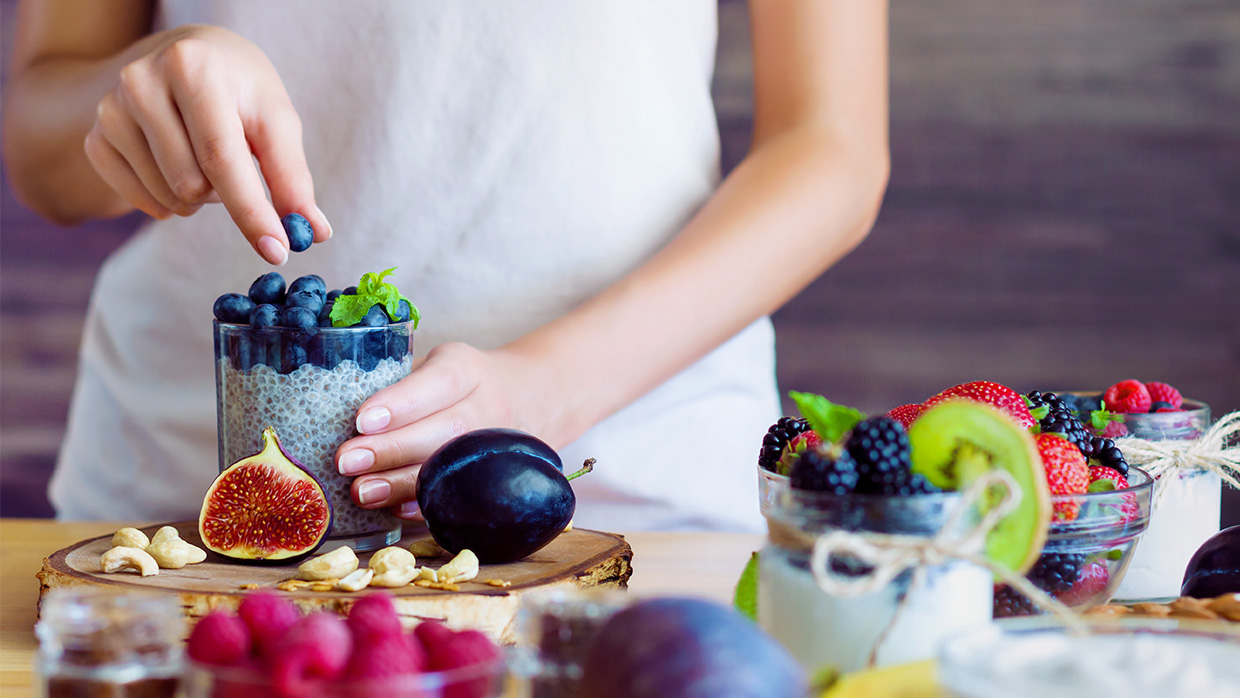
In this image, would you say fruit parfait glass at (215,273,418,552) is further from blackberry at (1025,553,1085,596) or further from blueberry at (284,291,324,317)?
blackberry at (1025,553,1085,596)

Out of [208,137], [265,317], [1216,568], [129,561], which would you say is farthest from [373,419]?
[1216,568]

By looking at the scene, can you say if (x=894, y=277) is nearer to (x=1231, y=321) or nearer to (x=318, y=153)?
(x=1231, y=321)

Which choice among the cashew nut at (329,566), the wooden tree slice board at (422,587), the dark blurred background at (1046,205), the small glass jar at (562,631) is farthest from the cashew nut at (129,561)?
the dark blurred background at (1046,205)

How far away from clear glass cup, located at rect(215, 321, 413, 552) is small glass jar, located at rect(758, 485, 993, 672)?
547 mm

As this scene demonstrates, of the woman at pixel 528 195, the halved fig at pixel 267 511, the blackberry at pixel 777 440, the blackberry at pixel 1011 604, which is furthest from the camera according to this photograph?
the woman at pixel 528 195

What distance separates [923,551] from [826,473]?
0.09 meters

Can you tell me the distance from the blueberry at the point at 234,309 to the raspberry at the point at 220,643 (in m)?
0.54

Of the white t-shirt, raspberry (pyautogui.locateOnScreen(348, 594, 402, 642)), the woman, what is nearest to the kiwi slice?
raspberry (pyautogui.locateOnScreen(348, 594, 402, 642))

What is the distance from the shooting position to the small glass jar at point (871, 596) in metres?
0.64

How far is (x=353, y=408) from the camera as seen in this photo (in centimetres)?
107

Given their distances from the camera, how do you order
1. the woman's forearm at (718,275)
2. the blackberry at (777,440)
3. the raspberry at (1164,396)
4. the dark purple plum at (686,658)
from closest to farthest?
the dark purple plum at (686,658)
the blackberry at (777,440)
the raspberry at (1164,396)
the woman's forearm at (718,275)

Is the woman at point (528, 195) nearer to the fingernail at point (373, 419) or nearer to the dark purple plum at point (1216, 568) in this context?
the fingernail at point (373, 419)

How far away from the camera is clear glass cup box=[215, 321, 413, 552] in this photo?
1052 millimetres

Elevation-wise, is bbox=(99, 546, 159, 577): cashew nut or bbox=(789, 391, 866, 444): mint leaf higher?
bbox=(789, 391, 866, 444): mint leaf
